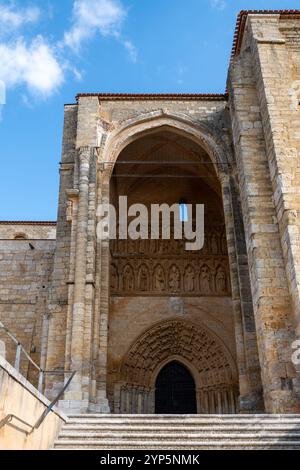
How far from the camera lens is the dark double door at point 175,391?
11.6m

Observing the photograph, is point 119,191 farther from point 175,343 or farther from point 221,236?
point 175,343

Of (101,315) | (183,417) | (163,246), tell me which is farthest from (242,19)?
(183,417)

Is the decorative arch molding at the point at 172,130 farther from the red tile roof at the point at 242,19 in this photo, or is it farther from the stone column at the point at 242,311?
the red tile roof at the point at 242,19

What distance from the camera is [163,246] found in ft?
44.9

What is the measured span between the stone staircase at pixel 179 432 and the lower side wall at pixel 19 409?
0.77m

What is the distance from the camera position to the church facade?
8.30 metres

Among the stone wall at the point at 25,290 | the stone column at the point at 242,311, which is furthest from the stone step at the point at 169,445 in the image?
the stone wall at the point at 25,290

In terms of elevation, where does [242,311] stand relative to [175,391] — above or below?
above

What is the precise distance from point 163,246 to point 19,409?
9973 millimetres

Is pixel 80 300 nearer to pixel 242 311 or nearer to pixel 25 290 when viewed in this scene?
pixel 242 311

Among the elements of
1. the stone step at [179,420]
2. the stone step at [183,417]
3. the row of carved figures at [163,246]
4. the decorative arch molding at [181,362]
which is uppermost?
the row of carved figures at [163,246]

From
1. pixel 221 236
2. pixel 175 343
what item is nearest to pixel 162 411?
pixel 175 343

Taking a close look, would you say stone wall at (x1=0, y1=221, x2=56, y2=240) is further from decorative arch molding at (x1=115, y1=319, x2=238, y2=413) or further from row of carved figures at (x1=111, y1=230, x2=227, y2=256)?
decorative arch molding at (x1=115, y1=319, x2=238, y2=413)

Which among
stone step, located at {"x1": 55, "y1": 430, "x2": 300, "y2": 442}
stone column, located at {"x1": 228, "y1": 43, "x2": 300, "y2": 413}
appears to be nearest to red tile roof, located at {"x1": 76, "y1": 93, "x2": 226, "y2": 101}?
stone column, located at {"x1": 228, "y1": 43, "x2": 300, "y2": 413}
